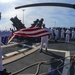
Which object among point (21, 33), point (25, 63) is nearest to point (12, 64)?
point (25, 63)

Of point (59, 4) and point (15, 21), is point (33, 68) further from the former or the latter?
point (15, 21)

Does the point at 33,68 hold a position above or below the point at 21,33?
below

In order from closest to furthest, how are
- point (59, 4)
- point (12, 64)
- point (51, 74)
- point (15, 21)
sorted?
point (59, 4) < point (51, 74) < point (12, 64) < point (15, 21)

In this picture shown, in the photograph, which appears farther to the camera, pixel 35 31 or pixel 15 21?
pixel 15 21

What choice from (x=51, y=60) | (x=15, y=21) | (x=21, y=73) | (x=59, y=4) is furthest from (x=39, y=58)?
(x=15, y=21)

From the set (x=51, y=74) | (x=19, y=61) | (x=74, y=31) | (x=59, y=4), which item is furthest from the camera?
(x=74, y=31)

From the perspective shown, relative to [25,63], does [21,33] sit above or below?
above

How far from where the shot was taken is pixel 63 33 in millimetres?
29828

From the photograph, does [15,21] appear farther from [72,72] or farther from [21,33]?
[72,72]

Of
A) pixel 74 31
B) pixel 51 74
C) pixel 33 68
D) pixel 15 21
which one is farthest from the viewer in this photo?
pixel 15 21

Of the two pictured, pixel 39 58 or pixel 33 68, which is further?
pixel 39 58

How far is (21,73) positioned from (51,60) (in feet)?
8.80

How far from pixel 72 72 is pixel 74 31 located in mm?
20079

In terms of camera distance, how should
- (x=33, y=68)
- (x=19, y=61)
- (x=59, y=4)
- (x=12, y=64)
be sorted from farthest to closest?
(x=19, y=61), (x=12, y=64), (x=33, y=68), (x=59, y=4)
